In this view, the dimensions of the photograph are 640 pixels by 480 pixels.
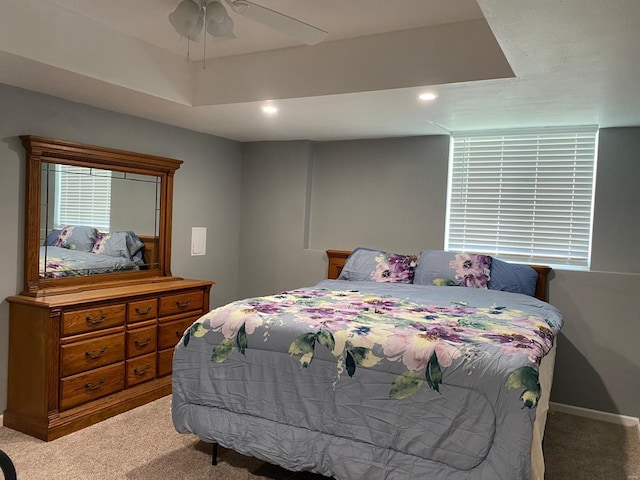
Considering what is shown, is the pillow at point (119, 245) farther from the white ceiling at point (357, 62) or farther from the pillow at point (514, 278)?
the pillow at point (514, 278)

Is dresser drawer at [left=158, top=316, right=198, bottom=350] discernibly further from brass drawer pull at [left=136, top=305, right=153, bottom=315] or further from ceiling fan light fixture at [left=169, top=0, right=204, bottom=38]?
ceiling fan light fixture at [left=169, top=0, right=204, bottom=38]

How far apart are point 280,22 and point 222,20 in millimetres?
421

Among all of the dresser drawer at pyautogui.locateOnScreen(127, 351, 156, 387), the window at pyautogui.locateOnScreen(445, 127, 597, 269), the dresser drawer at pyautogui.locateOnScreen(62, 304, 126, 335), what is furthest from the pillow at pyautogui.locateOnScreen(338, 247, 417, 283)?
the dresser drawer at pyautogui.locateOnScreen(62, 304, 126, 335)

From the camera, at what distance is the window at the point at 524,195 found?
3777 millimetres

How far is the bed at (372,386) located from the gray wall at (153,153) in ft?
4.49

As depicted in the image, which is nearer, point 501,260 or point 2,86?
point 2,86

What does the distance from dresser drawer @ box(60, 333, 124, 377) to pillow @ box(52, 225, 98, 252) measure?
26.0 inches

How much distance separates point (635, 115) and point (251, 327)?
271 centimetres

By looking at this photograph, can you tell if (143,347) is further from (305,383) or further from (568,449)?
(568,449)

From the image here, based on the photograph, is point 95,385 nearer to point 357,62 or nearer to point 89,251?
point 89,251

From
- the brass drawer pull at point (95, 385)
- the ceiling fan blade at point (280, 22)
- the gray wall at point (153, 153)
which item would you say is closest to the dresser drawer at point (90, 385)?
the brass drawer pull at point (95, 385)

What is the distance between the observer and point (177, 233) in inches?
168

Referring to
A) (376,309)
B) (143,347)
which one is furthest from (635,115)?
(143,347)

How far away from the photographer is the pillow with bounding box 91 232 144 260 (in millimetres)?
3590
